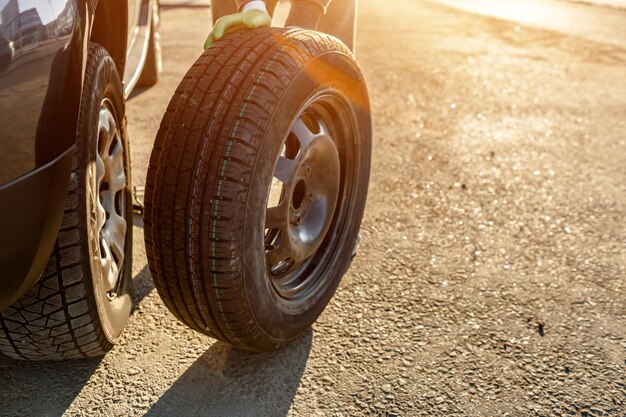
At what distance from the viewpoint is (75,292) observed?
1.93m

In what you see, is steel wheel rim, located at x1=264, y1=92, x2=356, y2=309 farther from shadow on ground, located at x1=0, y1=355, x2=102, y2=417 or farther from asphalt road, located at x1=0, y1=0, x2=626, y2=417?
shadow on ground, located at x1=0, y1=355, x2=102, y2=417

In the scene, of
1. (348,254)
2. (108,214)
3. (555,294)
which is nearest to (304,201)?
(348,254)

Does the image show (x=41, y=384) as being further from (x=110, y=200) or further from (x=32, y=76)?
(x=32, y=76)

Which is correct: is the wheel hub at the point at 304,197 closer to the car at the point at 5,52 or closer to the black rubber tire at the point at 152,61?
the car at the point at 5,52

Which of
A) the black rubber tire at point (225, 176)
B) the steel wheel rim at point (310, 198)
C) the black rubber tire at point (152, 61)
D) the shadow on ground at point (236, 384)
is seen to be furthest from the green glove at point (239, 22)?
the black rubber tire at point (152, 61)

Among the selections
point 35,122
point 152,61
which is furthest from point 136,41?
point 35,122

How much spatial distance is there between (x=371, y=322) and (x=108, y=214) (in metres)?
1.01

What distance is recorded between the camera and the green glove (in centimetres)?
205

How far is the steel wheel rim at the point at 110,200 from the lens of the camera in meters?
2.18

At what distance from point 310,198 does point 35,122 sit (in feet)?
3.61

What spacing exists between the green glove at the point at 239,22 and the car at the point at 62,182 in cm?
36

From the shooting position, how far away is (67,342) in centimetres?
204

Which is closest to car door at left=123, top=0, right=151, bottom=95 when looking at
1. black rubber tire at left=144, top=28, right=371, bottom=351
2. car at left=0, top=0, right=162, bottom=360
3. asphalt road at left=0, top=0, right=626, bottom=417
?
asphalt road at left=0, top=0, right=626, bottom=417

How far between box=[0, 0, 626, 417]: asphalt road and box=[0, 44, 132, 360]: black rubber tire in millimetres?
179
